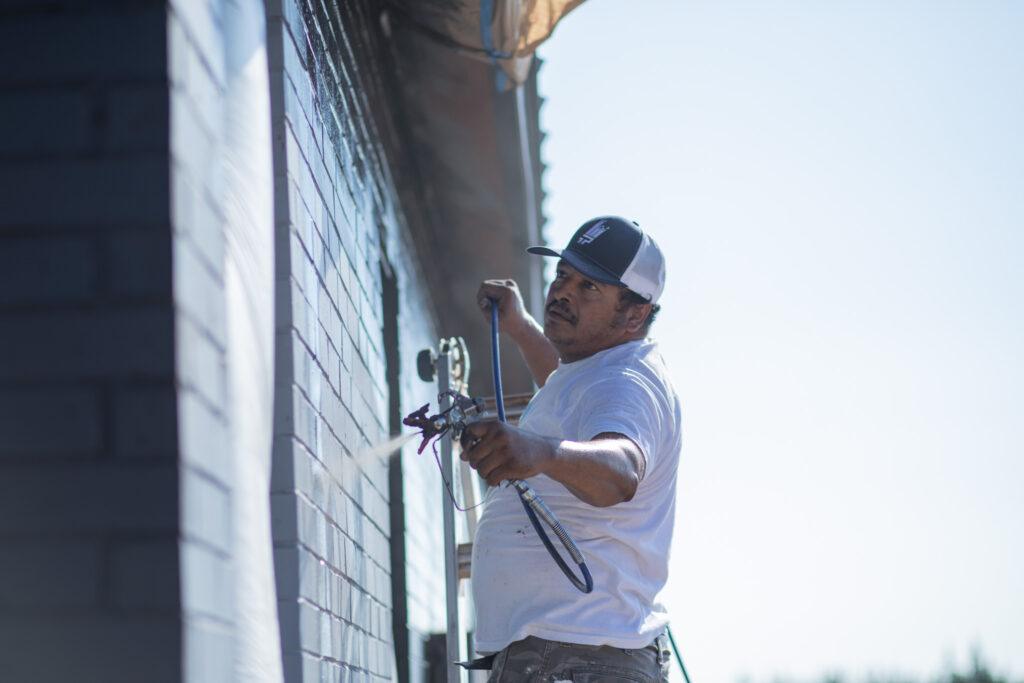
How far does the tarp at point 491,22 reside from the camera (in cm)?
424

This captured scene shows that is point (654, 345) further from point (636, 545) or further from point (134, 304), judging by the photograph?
point (134, 304)

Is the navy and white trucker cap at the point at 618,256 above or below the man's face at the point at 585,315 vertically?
above

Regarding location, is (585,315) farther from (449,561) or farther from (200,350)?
(200,350)

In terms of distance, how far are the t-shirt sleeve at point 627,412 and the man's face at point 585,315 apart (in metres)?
0.41

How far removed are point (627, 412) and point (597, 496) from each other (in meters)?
0.29

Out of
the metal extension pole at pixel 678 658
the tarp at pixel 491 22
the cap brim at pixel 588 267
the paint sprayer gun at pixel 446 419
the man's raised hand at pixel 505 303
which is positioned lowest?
the metal extension pole at pixel 678 658

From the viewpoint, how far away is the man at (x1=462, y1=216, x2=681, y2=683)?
2.76 m

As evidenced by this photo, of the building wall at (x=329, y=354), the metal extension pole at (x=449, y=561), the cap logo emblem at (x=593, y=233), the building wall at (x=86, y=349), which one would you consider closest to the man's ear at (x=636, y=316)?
the cap logo emblem at (x=593, y=233)

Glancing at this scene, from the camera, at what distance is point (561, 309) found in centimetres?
341

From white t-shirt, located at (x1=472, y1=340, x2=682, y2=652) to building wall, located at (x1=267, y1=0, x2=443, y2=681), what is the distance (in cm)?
43

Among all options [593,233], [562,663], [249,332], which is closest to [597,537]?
[562,663]

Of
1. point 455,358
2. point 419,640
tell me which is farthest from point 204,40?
point 419,640

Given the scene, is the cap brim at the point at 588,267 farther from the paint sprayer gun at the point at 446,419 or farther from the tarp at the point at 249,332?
the tarp at the point at 249,332

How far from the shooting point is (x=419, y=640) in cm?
546
